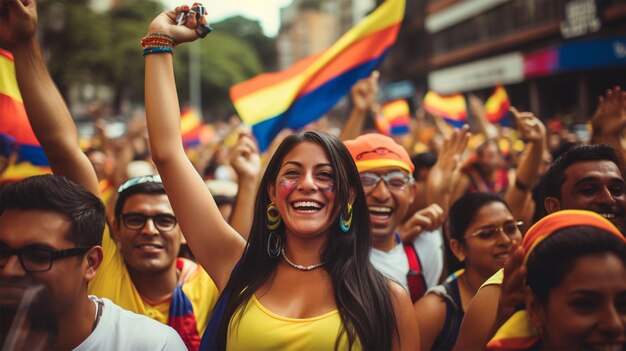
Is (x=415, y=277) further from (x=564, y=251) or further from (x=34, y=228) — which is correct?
(x=34, y=228)

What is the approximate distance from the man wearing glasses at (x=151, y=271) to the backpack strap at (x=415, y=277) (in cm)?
110

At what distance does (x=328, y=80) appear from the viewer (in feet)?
20.0

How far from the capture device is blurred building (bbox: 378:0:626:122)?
70.1 ft

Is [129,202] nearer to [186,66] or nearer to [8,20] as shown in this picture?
[8,20]

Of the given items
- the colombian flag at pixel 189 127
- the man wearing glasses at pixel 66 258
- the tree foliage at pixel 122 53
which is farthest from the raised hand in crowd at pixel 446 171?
the tree foliage at pixel 122 53

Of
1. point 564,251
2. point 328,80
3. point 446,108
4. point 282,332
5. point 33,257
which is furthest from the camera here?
point 446,108

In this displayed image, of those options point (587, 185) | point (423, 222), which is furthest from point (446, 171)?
point (587, 185)

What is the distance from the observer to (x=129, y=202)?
341 cm

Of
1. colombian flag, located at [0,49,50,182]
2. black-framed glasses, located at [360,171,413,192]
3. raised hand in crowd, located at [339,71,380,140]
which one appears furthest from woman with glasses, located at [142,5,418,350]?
raised hand in crowd, located at [339,71,380,140]

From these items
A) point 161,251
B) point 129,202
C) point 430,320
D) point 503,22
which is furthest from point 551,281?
point 503,22

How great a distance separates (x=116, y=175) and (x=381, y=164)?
389 cm

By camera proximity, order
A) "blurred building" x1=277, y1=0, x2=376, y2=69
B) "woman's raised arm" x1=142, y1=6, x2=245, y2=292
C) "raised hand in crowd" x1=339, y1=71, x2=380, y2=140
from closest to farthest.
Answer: "woman's raised arm" x1=142, y1=6, x2=245, y2=292, "raised hand in crowd" x1=339, y1=71, x2=380, y2=140, "blurred building" x1=277, y1=0, x2=376, y2=69

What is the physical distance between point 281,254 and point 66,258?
2.90 ft

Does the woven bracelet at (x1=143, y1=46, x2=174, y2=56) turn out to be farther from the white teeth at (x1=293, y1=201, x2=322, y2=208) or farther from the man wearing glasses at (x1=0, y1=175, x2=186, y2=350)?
the white teeth at (x1=293, y1=201, x2=322, y2=208)
